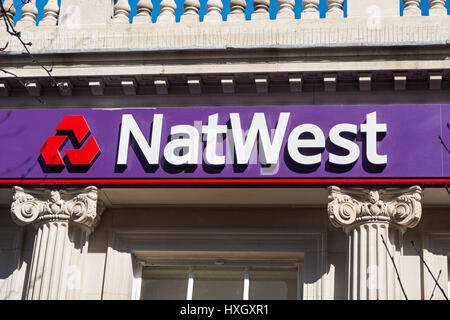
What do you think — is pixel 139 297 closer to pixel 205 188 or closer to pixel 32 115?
pixel 205 188

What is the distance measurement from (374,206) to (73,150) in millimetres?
5853

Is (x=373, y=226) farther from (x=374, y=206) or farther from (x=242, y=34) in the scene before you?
(x=242, y=34)

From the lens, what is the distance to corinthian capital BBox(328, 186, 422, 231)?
18000 mm

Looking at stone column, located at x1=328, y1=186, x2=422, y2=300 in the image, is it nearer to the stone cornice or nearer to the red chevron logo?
the stone cornice

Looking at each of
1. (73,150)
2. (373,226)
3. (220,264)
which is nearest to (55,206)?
(73,150)

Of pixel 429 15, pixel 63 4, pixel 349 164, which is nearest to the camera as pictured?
pixel 349 164

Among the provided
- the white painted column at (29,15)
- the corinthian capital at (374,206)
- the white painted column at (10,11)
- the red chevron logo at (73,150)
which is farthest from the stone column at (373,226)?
the white painted column at (10,11)

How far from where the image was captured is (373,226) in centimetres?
1805

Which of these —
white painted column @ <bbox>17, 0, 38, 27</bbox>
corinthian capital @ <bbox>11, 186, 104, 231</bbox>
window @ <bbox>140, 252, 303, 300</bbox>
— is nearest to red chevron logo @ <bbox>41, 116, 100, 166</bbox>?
corinthian capital @ <bbox>11, 186, 104, 231</bbox>

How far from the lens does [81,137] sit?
1930 cm

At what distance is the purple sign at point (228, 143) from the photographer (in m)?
18.3

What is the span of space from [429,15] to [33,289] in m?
9.28

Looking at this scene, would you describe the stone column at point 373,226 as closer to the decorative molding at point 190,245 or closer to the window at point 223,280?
the decorative molding at point 190,245

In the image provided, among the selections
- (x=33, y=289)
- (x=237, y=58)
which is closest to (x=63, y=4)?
(x=237, y=58)
